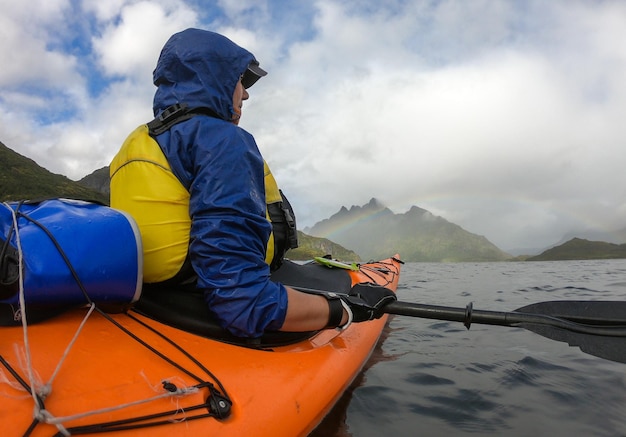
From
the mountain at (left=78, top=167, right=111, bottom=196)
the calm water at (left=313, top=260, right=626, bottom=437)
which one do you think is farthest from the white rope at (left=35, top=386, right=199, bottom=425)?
the mountain at (left=78, top=167, right=111, bottom=196)

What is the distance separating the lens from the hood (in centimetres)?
319

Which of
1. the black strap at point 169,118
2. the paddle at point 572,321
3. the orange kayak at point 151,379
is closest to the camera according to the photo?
the orange kayak at point 151,379

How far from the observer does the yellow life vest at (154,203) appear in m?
2.70

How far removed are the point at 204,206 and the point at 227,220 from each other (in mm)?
183

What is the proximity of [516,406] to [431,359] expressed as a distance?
5.21 ft

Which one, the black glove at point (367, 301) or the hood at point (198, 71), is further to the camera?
the black glove at point (367, 301)

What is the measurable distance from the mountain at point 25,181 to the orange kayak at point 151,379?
103457 millimetres

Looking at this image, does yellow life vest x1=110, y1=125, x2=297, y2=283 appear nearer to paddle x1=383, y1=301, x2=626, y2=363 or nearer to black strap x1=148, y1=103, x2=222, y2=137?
black strap x1=148, y1=103, x2=222, y2=137

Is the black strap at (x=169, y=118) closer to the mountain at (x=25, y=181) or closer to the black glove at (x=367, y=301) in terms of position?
the black glove at (x=367, y=301)

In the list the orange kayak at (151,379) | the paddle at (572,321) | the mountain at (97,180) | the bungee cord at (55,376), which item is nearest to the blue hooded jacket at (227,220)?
the orange kayak at (151,379)

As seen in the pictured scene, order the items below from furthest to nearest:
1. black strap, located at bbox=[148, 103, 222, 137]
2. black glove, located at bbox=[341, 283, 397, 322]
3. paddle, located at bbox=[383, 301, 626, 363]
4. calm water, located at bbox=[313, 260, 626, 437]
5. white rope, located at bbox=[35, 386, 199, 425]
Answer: black glove, located at bbox=[341, 283, 397, 322], paddle, located at bbox=[383, 301, 626, 363], calm water, located at bbox=[313, 260, 626, 437], black strap, located at bbox=[148, 103, 222, 137], white rope, located at bbox=[35, 386, 199, 425]

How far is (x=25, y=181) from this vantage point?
10794 cm

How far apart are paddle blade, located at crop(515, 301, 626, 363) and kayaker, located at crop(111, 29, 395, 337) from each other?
7.80 ft

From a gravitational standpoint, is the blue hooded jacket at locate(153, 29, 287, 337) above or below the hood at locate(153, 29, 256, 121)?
below
